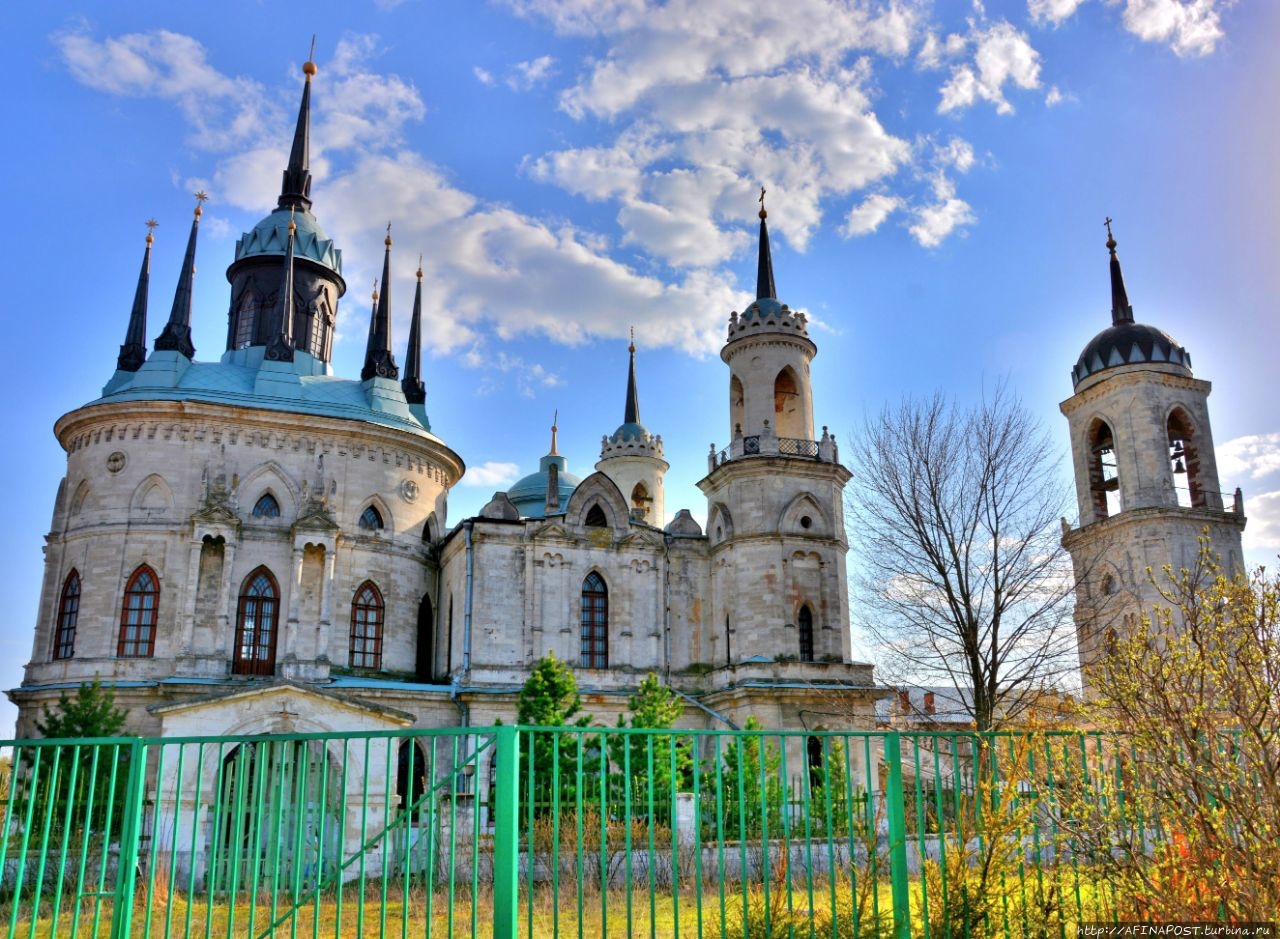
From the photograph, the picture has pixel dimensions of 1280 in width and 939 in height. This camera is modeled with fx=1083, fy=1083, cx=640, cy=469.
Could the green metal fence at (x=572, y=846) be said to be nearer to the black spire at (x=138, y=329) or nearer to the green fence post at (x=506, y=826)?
the green fence post at (x=506, y=826)

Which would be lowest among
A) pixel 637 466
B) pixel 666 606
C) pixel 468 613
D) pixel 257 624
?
pixel 257 624

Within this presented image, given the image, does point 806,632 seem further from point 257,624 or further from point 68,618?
point 68,618

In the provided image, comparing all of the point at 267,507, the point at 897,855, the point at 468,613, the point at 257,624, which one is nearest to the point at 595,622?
the point at 468,613

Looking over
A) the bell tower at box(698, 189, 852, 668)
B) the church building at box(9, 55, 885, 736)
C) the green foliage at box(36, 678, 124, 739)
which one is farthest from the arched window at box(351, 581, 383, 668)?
the bell tower at box(698, 189, 852, 668)

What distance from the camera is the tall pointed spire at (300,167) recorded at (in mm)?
36406

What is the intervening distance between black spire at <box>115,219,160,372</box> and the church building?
0.26 ft

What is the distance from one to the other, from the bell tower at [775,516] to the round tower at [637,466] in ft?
41.1

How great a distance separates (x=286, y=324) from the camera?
3134 centimetres

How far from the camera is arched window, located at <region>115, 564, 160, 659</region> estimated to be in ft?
87.9

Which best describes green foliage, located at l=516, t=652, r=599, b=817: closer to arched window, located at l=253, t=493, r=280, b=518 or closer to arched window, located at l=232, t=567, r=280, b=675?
arched window, located at l=232, t=567, r=280, b=675

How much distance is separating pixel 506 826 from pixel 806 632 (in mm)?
22732

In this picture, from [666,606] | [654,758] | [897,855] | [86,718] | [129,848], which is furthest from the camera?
[666,606]

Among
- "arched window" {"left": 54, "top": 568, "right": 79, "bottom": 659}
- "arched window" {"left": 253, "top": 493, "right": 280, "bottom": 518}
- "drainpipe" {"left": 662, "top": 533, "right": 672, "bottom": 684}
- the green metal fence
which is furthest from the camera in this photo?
"drainpipe" {"left": 662, "top": 533, "right": 672, "bottom": 684}

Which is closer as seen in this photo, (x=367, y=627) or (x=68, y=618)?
(x=68, y=618)
